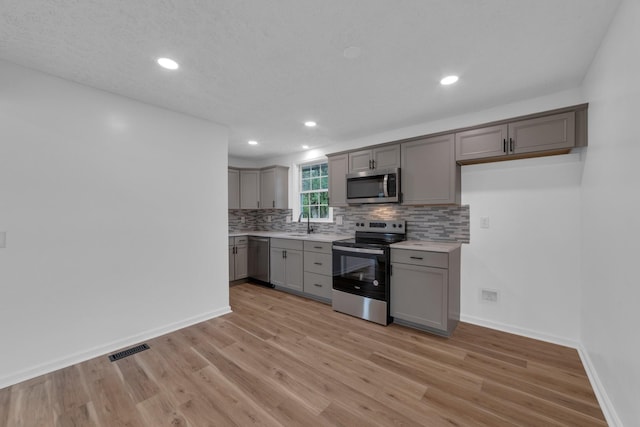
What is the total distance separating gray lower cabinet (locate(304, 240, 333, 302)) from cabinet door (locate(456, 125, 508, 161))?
1961 mm

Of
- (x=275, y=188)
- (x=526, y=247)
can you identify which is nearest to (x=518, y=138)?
(x=526, y=247)

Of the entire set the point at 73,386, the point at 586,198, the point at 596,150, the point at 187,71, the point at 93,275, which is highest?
the point at 187,71

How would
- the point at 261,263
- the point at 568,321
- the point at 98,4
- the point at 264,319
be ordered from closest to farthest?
the point at 98,4
the point at 568,321
the point at 264,319
the point at 261,263

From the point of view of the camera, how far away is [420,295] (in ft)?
9.34

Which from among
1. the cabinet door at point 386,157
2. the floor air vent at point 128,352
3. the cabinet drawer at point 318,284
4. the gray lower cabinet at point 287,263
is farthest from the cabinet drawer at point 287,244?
the floor air vent at point 128,352

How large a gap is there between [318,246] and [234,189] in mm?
2258

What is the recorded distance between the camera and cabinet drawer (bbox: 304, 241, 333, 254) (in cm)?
369

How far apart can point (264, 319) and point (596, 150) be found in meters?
3.47

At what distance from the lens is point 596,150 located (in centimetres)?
200

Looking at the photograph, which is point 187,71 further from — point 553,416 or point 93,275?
point 553,416

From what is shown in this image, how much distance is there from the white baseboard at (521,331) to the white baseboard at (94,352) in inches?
122

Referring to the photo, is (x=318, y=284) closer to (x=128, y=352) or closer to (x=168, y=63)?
(x=128, y=352)

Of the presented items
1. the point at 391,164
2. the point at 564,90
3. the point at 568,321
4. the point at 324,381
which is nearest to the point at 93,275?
the point at 324,381

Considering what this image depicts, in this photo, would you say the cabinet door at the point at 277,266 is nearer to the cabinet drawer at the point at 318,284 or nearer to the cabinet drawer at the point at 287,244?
the cabinet drawer at the point at 287,244
